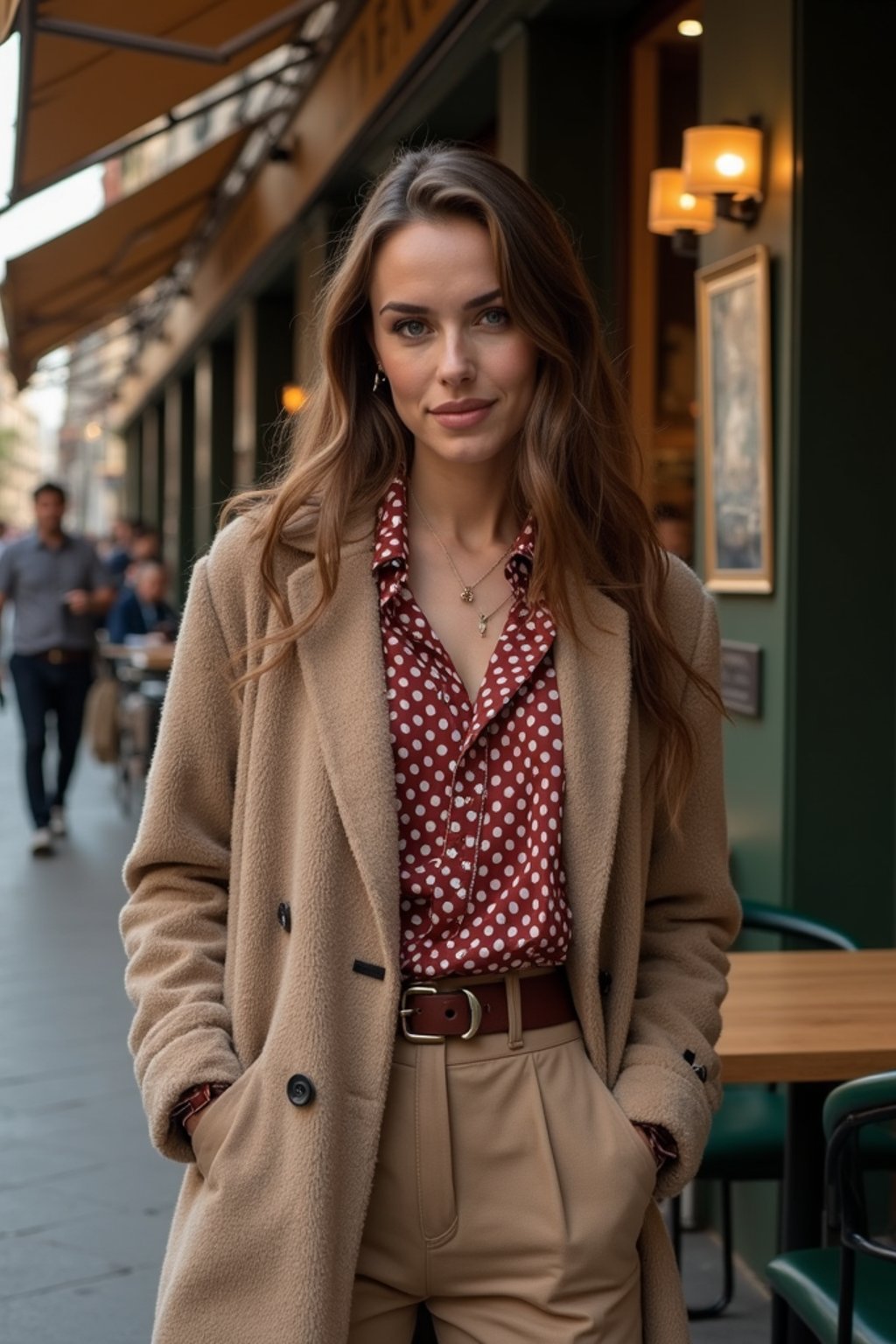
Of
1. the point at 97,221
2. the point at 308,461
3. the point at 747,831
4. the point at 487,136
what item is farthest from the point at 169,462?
the point at 308,461

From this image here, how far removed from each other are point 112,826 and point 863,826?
7.87 metres

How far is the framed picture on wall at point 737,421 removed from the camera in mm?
4242

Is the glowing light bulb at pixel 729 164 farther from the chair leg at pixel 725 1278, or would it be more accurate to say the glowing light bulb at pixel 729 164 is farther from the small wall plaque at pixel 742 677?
the chair leg at pixel 725 1278

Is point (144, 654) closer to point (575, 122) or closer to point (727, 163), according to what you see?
point (575, 122)

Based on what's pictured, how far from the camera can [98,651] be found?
1102 centimetres

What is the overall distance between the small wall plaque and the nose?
7.94ft

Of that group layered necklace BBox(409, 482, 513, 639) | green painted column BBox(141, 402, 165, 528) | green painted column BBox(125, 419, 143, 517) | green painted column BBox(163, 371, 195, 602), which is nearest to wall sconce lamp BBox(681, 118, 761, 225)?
layered necklace BBox(409, 482, 513, 639)

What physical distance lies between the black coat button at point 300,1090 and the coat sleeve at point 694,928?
348 mm

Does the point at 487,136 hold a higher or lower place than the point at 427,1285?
higher

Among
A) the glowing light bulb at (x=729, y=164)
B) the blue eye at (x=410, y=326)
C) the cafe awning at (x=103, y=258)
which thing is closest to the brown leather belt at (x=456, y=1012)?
the blue eye at (x=410, y=326)

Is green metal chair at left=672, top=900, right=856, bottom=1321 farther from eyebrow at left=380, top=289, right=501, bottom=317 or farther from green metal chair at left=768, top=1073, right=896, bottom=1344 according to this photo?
eyebrow at left=380, top=289, right=501, bottom=317

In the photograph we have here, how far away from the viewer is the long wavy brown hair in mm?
1899

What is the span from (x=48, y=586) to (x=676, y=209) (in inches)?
259

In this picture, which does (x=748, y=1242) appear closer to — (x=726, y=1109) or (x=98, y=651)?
(x=726, y=1109)
